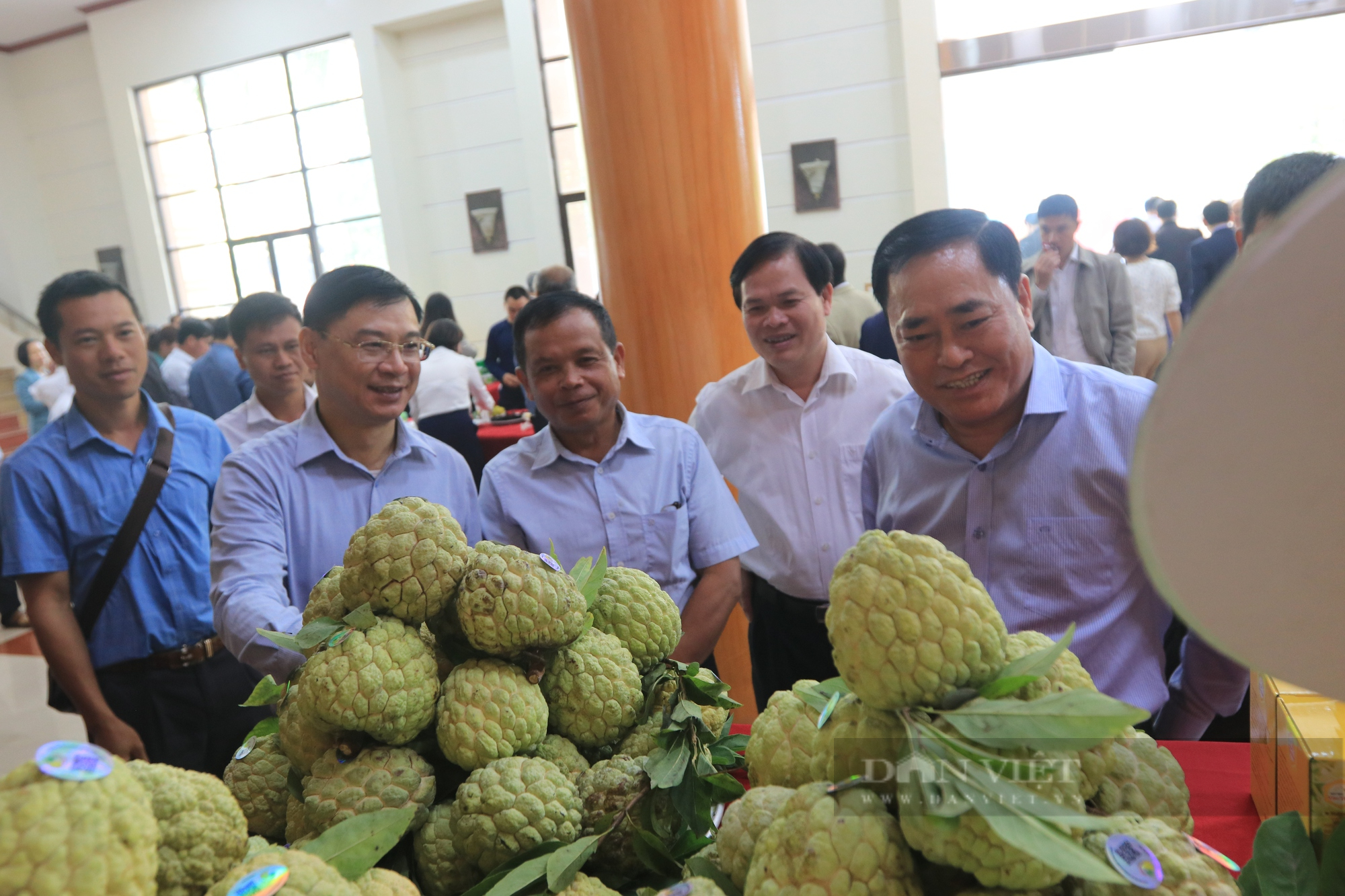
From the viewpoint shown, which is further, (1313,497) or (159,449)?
(159,449)

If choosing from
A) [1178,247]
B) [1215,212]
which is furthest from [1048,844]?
[1178,247]

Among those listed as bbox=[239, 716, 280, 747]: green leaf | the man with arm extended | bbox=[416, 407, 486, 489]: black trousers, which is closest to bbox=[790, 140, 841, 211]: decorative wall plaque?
bbox=[416, 407, 486, 489]: black trousers

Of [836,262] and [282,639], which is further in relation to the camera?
[836,262]

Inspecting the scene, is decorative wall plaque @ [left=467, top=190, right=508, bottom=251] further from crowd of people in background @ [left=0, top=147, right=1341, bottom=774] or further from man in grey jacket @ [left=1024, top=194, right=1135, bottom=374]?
crowd of people in background @ [left=0, top=147, right=1341, bottom=774]

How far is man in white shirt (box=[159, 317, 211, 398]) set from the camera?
6879 millimetres

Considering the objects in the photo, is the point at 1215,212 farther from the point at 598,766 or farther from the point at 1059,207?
the point at 598,766

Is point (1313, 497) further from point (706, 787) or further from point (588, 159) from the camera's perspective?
point (588, 159)

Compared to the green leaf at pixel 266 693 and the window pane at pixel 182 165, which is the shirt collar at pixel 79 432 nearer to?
the green leaf at pixel 266 693

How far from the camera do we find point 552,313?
199cm

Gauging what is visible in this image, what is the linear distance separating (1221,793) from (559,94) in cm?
1025

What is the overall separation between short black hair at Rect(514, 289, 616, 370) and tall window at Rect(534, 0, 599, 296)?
25.7 feet

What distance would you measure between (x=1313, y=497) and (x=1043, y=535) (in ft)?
4.45

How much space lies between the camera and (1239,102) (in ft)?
25.7

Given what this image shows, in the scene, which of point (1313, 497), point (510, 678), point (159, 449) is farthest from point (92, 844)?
point (159, 449)
